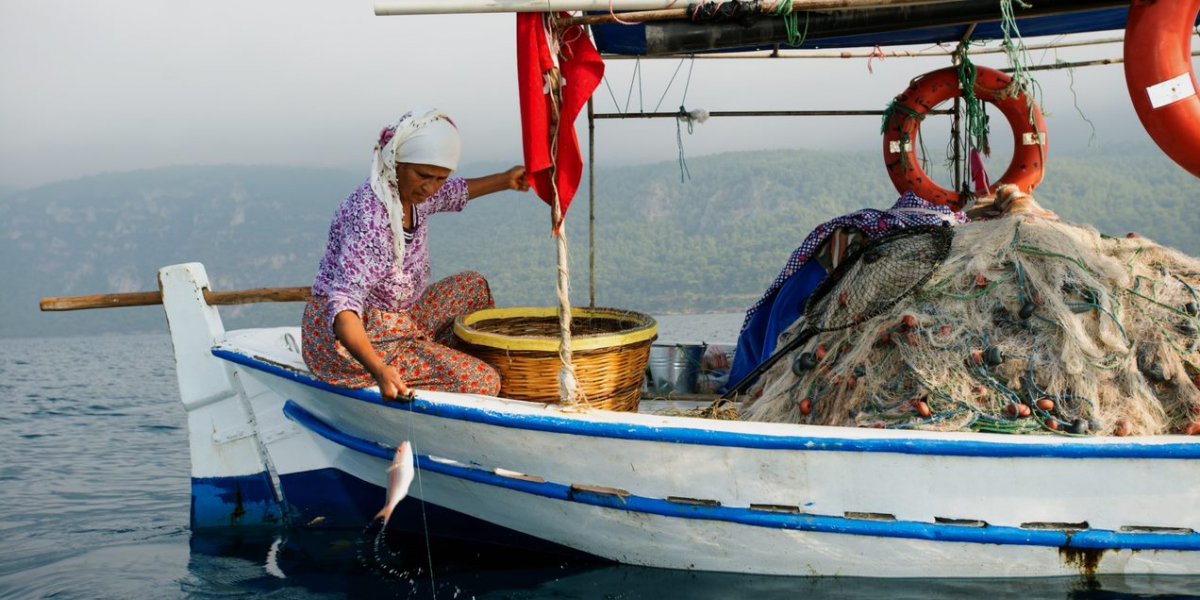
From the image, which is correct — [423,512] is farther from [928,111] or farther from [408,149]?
[928,111]

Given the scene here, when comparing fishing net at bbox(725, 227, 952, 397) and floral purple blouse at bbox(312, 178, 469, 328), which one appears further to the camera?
fishing net at bbox(725, 227, 952, 397)

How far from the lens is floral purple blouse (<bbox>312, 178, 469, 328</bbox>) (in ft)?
11.8

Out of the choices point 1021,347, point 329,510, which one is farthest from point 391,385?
point 1021,347

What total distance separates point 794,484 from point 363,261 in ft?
6.45

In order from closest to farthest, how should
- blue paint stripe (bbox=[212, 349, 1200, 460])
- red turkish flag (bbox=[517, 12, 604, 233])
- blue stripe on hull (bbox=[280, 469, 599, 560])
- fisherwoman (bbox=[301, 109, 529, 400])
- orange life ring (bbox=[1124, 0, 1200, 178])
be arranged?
blue paint stripe (bbox=[212, 349, 1200, 460]) < red turkish flag (bbox=[517, 12, 604, 233]) < fisherwoman (bbox=[301, 109, 529, 400]) < orange life ring (bbox=[1124, 0, 1200, 178]) < blue stripe on hull (bbox=[280, 469, 599, 560])

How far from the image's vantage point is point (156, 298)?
506 cm

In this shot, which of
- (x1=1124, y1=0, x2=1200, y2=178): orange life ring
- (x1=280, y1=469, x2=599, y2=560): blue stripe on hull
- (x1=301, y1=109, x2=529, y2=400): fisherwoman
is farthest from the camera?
(x1=280, y1=469, x2=599, y2=560): blue stripe on hull

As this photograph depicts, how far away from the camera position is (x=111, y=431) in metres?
13.0

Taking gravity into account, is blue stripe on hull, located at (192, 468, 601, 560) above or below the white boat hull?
below

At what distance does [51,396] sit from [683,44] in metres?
21.0

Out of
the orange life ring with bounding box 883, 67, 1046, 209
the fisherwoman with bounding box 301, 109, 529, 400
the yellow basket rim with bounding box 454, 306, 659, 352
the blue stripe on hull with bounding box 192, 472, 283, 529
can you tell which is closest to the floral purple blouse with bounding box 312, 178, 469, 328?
the fisherwoman with bounding box 301, 109, 529, 400

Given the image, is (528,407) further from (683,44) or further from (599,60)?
(683,44)

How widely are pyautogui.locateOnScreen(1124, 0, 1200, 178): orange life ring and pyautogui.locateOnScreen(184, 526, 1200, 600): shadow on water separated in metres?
1.91

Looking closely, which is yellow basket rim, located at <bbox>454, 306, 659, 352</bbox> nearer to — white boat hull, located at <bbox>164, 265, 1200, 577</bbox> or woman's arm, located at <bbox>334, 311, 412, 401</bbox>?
white boat hull, located at <bbox>164, 265, 1200, 577</bbox>
